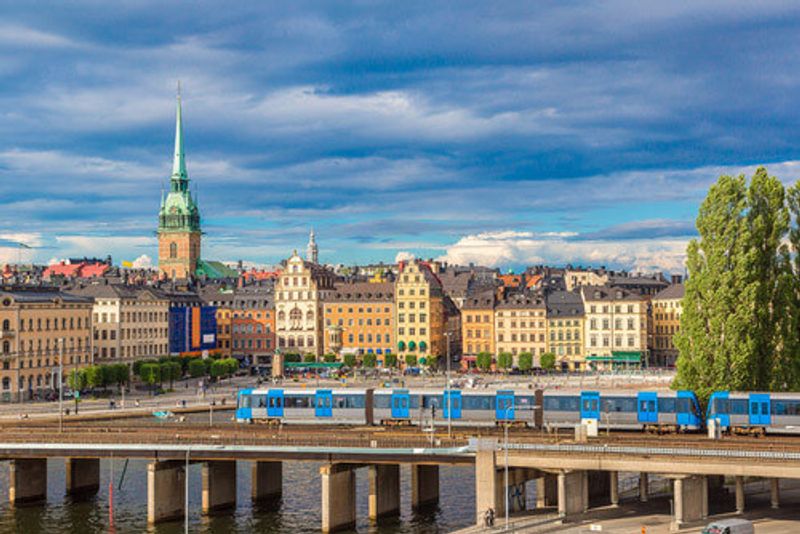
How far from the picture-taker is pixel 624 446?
255 feet

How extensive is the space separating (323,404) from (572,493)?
34046 millimetres

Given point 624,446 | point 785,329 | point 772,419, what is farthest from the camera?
Answer: point 785,329

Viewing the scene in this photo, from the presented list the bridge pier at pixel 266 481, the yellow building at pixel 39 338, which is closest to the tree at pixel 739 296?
the bridge pier at pixel 266 481

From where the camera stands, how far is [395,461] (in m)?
82.1

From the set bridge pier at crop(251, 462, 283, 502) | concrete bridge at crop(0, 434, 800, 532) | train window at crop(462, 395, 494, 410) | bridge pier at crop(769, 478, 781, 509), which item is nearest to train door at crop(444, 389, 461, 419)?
train window at crop(462, 395, 494, 410)

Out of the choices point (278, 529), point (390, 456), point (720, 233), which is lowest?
point (278, 529)

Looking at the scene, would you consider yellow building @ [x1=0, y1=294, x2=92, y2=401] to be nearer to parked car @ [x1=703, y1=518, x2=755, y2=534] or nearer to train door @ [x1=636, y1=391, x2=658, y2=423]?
train door @ [x1=636, y1=391, x2=658, y2=423]

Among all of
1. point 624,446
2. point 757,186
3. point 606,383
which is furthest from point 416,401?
point 606,383

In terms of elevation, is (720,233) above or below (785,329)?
above

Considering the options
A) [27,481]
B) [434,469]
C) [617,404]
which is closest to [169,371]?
[27,481]

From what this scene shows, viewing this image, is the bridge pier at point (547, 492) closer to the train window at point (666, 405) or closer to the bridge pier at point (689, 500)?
the train window at point (666, 405)

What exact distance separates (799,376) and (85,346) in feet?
417

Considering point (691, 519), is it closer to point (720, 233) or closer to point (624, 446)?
point (624, 446)

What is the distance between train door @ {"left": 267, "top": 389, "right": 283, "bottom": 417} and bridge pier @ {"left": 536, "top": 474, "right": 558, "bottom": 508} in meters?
28.6
